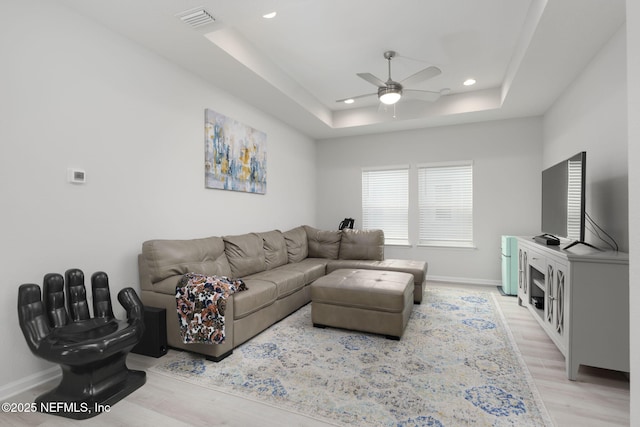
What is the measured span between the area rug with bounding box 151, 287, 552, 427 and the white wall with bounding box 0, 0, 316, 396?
1.11m

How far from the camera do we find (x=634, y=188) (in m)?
0.97

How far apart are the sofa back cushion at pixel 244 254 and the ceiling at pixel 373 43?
185cm

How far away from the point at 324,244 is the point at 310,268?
Result: 99 cm

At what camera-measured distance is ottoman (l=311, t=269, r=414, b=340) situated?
2.94 meters

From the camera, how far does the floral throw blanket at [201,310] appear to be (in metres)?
2.44

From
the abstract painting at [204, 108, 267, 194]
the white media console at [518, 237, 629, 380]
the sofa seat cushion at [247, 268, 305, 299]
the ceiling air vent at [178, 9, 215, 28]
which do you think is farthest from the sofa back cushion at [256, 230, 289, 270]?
the white media console at [518, 237, 629, 380]

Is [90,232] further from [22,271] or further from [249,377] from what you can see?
[249,377]

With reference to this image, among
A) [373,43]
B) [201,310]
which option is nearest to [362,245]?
[373,43]

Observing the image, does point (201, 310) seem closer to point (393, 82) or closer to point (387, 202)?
point (393, 82)

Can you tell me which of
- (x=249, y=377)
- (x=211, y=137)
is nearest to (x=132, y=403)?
(x=249, y=377)

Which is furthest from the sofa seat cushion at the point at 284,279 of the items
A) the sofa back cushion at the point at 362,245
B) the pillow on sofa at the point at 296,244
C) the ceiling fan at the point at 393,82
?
the ceiling fan at the point at 393,82

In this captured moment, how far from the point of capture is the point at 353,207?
240 inches

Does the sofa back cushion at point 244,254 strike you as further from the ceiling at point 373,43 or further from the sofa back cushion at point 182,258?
the ceiling at point 373,43

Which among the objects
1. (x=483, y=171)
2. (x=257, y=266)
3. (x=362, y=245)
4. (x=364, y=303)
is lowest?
(x=364, y=303)
